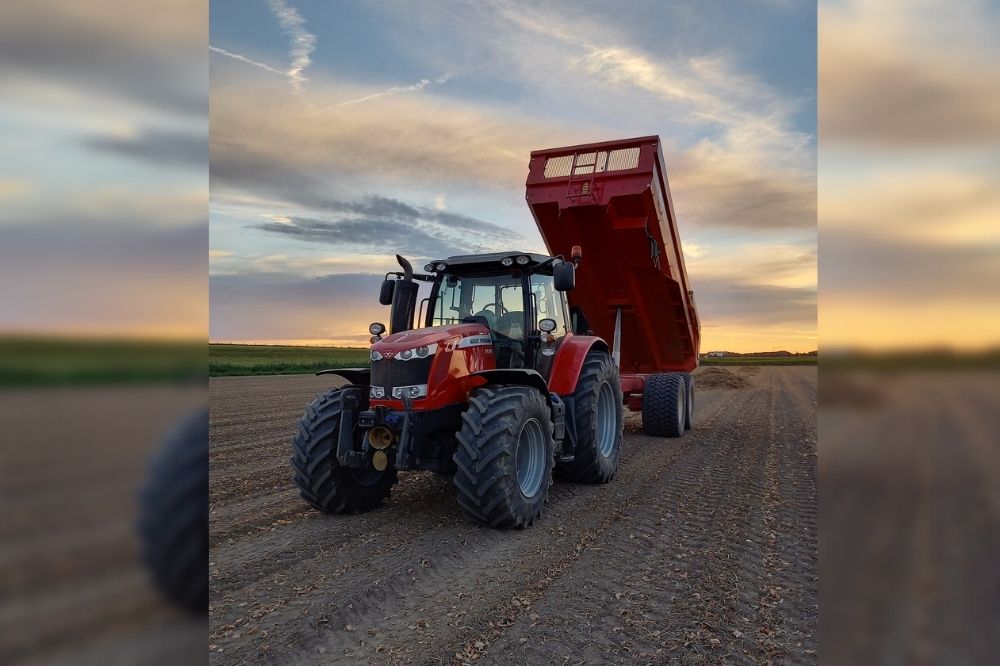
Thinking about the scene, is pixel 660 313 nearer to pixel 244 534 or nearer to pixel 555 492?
pixel 555 492

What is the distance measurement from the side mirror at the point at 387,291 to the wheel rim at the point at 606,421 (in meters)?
2.54

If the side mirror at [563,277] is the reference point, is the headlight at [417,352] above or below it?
below

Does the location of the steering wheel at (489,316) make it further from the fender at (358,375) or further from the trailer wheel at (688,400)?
the trailer wheel at (688,400)

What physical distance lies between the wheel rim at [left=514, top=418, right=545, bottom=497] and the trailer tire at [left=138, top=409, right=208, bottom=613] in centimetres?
487

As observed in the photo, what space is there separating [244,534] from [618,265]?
5539 mm

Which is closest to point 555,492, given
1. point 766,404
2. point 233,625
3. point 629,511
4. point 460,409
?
point 629,511

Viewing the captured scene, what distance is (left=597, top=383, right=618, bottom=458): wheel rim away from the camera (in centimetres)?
724

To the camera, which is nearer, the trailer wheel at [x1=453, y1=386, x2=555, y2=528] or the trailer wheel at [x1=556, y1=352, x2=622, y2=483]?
the trailer wheel at [x1=453, y1=386, x2=555, y2=528]

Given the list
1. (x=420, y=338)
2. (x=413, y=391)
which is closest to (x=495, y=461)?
(x=413, y=391)

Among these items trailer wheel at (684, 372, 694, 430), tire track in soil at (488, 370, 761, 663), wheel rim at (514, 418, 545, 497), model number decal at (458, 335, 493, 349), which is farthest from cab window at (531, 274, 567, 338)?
trailer wheel at (684, 372, 694, 430)

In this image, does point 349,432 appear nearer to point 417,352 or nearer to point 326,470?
point 326,470

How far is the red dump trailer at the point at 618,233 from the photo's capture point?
778cm

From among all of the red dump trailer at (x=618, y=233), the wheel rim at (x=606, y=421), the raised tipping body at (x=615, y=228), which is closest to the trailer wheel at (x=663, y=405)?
the red dump trailer at (x=618, y=233)

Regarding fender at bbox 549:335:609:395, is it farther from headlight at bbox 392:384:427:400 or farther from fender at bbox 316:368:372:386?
fender at bbox 316:368:372:386
